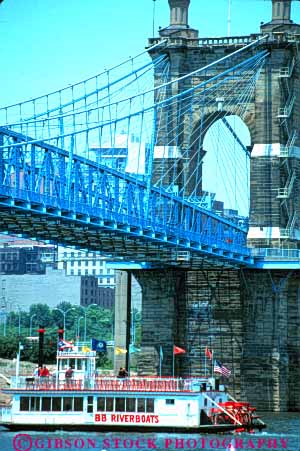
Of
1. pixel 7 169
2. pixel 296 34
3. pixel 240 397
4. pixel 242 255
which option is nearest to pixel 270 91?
pixel 296 34

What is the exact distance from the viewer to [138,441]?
8212 cm

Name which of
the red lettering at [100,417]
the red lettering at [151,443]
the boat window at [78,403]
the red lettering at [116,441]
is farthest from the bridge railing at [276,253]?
the red lettering at [116,441]

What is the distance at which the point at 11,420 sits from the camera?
87.2 metres

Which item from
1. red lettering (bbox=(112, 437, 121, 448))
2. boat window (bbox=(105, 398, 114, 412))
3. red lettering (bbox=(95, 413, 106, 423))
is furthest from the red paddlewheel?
red lettering (bbox=(112, 437, 121, 448))

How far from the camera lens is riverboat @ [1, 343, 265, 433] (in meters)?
86.4

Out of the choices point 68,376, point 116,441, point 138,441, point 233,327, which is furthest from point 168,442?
point 233,327

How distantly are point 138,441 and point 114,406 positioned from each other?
207 inches

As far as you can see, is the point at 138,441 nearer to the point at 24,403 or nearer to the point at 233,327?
the point at 24,403

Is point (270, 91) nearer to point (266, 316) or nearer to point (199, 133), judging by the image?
point (199, 133)

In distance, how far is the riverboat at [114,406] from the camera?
8644 cm

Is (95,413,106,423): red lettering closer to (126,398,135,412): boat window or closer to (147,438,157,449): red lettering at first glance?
(126,398,135,412): boat window

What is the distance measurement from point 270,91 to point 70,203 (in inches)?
1046

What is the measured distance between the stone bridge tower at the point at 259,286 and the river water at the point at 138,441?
26.5m

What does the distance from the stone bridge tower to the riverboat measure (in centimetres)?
2722
